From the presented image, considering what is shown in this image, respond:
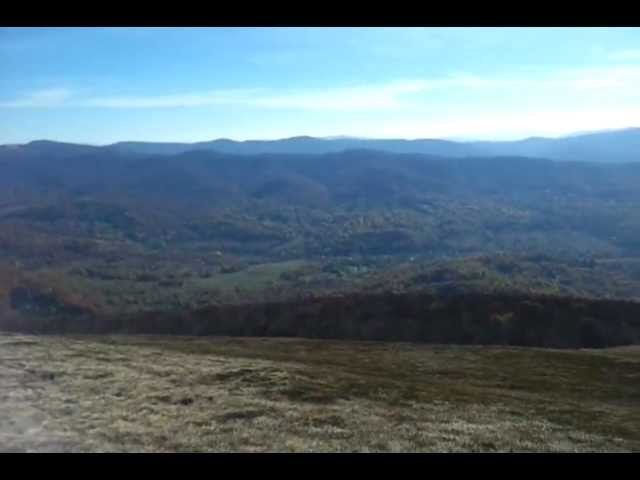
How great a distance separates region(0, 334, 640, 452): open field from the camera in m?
31.0

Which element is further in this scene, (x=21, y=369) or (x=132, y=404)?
(x=21, y=369)

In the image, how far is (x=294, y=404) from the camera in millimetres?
39594

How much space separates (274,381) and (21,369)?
17547mm

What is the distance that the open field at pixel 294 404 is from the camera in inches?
1220

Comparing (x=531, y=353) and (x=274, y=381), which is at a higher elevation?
(x=274, y=381)

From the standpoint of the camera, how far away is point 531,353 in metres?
77.6
